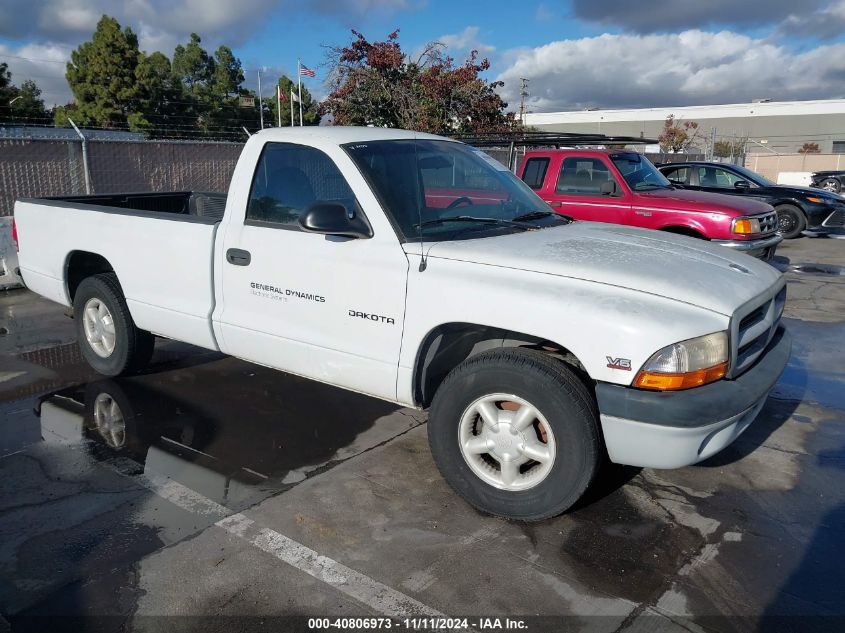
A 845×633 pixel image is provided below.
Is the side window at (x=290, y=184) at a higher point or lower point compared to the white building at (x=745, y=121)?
lower

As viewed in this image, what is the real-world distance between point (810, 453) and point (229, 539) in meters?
3.56

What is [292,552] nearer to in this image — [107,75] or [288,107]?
[107,75]

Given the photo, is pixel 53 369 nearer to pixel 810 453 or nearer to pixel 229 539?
pixel 229 539

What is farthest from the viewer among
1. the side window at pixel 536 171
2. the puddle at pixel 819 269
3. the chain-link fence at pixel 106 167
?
the puddle at pixel 819 269

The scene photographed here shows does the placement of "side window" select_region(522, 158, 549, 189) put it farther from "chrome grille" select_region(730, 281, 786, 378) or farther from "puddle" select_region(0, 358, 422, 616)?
"chrome grille" select_region(730, 281, 786, 378)

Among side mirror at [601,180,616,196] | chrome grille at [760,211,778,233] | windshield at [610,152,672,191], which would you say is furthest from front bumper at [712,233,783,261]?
side mirror at [601,180,616,196]

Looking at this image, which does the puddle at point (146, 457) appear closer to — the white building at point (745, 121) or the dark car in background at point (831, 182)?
the dark car in background at point (831, 182)

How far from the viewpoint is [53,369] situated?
18.9ft

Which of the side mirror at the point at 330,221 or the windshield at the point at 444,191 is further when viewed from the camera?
the windshield at the point at 444,191

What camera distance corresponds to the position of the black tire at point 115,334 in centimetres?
524

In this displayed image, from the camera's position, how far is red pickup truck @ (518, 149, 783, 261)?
351 inches

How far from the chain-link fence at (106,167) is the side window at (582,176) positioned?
7.39m

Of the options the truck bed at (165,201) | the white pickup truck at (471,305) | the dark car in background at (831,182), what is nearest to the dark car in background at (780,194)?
the dark car in background at (831,182)

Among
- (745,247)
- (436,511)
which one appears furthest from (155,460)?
(745,247)
